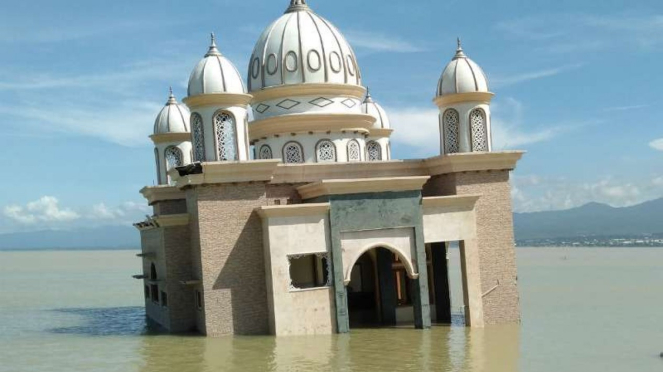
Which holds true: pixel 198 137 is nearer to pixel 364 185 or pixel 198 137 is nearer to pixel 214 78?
pixel 214 78

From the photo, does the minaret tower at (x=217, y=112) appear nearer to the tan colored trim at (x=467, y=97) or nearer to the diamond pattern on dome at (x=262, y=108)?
the diamond pattern on dome at (x=262, y=108)

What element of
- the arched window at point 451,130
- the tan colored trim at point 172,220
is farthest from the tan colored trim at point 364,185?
the tan colored trim at point 172,220

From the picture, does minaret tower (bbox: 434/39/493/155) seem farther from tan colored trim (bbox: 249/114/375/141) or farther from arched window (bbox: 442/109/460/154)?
tan colored trim (bbox: 249/114/375/141)

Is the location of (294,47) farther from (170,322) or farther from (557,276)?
(557,276)

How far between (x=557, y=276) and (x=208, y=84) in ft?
104

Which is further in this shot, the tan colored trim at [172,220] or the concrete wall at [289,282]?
the tan colored trim at [172,220]

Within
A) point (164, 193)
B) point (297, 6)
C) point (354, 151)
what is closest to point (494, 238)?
point (354, 151)

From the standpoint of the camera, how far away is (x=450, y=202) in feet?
75.8

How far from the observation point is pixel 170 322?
24.0 m

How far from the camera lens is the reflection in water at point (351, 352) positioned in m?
18.0

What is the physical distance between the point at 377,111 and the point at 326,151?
7.48m

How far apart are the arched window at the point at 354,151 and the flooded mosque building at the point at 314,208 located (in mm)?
45

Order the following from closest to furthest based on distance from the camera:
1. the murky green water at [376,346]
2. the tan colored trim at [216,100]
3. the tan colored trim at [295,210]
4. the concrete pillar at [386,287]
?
the murky green water at [376,346], the tan colored trim at [295,210], the tan colored trim at [216,100], the concrete pillar at [386,287]

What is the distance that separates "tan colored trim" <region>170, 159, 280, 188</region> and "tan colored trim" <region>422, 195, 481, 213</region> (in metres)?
4.28
